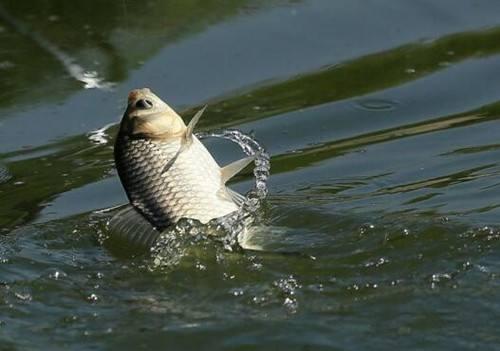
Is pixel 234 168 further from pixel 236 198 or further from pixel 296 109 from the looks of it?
pixel 296 109

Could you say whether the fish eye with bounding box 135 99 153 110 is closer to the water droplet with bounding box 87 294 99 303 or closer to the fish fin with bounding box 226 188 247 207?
the fish fin with bounding box 226 188 247 207

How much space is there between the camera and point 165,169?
203 inches

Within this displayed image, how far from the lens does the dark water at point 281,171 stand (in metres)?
4.72

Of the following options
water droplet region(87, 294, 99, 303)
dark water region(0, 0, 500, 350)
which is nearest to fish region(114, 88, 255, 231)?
dark water region(0, 0, 500, 350)

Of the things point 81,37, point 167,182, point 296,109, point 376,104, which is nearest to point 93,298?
point 167,182

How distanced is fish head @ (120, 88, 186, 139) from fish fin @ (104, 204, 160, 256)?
0.76 feet

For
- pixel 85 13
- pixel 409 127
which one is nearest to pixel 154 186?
pixel 409 127

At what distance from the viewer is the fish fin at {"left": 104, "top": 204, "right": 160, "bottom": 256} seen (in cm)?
524

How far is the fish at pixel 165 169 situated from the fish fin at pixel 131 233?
0.08 m

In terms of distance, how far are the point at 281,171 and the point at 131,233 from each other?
1.04m

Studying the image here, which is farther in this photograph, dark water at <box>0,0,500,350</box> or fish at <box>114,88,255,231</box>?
fish at <box>114,88,255,231</box>

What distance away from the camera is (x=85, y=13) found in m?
7.62

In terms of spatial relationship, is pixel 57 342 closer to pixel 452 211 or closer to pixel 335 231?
pixel 335 231

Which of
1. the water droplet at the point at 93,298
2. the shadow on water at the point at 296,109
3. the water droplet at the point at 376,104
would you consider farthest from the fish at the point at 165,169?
the water droplet at the point at 376,104
